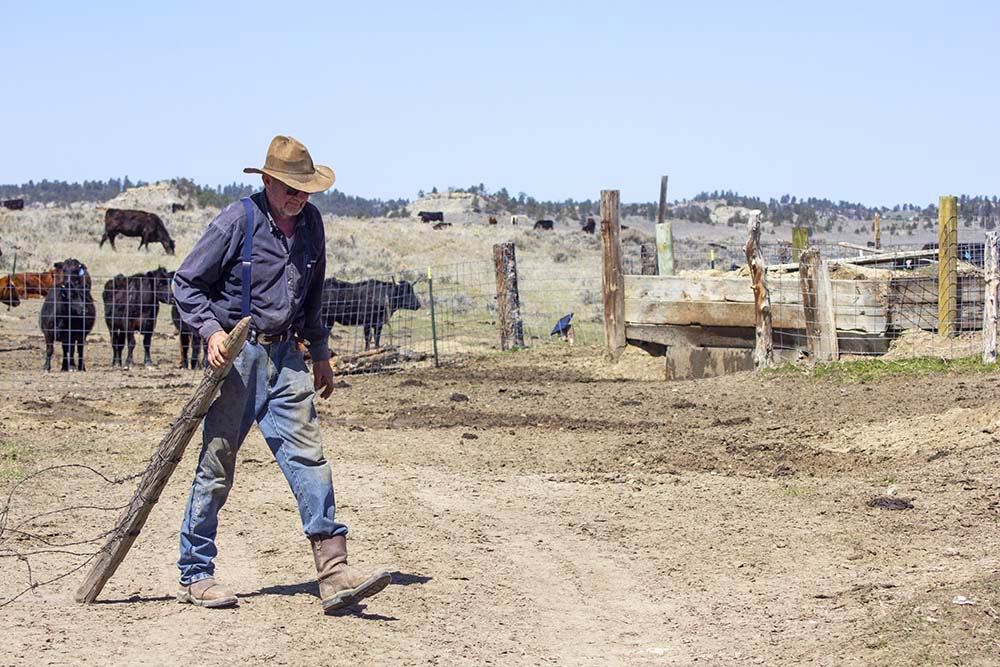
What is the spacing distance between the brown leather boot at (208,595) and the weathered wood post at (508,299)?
583 inches

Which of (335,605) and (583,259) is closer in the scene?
(335,605)

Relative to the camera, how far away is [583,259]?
2041 inches

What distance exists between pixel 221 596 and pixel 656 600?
6.99ft

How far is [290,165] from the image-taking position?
6082 mm

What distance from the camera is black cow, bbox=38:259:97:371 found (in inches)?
778

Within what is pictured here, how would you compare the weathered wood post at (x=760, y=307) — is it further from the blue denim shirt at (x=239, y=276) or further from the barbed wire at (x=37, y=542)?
the blue denim shirt at (x=239, y=276)

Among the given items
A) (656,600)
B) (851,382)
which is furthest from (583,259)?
(656,600)

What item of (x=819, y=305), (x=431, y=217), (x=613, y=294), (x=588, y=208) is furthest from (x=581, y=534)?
(x=588, y=208)

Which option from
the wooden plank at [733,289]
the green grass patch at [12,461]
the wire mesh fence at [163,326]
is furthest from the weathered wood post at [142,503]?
the wire mesh fence at [163,326]

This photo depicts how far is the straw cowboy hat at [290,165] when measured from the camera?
6.02m

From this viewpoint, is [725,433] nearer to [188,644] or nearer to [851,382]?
[851,382]

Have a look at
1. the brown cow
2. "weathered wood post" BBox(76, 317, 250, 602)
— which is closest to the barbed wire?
"weathered wood post" BBox(76, 317, 250, 602)

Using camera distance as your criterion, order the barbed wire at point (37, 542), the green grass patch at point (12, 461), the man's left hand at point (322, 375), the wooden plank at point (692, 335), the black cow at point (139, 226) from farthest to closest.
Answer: the black cow at point (139, 226)
the wooden plank at point (692, 335)
the green grass patch at point (12, 461)
the man's left hand at point (322, 375)
the barbed wire at point (37, 542)

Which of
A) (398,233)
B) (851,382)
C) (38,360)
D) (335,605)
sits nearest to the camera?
(335,605)
